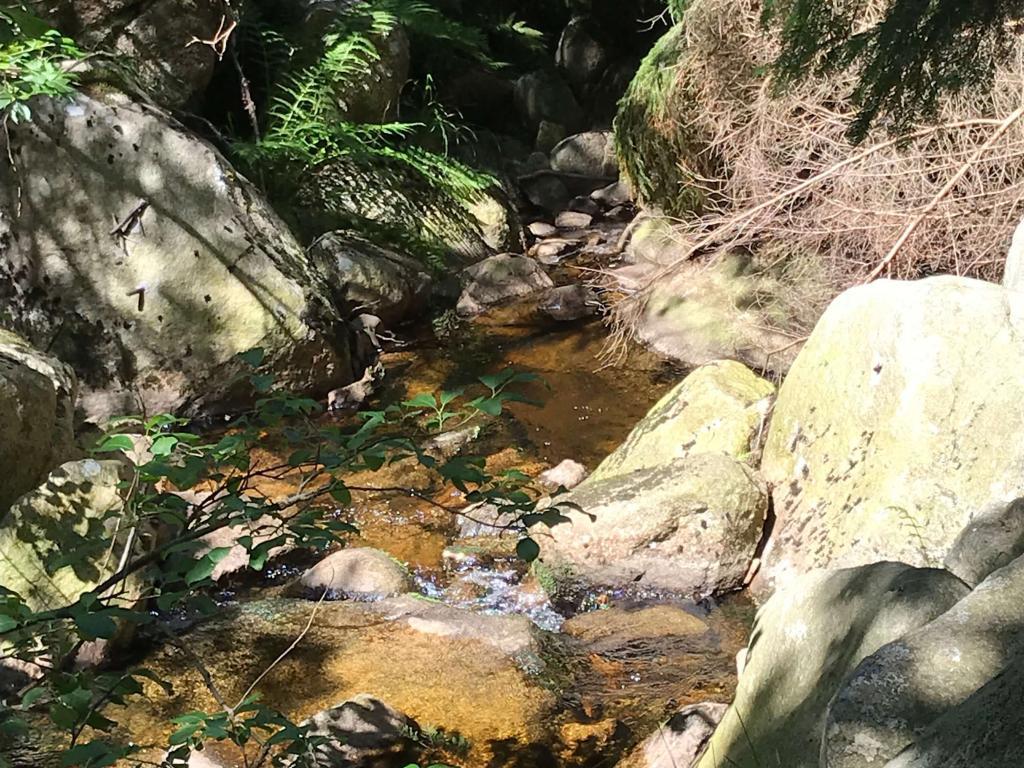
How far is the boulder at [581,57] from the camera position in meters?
14.4

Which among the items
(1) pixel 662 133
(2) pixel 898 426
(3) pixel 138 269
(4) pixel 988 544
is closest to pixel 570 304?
(1) pixel 662 133

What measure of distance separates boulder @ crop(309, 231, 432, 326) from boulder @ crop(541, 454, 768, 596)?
3.45m

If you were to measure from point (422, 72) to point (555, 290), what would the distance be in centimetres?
416

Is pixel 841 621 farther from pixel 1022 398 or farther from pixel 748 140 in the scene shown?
pixel 748 140

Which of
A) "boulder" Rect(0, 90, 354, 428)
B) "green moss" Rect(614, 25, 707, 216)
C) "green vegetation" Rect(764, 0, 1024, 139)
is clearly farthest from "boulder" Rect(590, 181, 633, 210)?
"green vegetation" Rect(764, 0, 1024, 139)

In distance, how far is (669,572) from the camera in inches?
157

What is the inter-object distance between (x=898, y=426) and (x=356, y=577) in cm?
211

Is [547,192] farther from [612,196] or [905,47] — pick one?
[905,47]

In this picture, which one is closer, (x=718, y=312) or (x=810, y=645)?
(x=810, y=645)

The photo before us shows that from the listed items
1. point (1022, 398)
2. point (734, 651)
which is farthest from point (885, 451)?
point (734, 651)

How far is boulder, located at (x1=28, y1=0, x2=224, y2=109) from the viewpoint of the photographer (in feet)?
22.2

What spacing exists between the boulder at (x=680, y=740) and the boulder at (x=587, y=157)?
8787 millimetres

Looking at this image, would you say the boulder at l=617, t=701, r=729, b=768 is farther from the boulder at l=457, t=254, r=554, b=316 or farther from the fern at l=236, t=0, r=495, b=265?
the fern at l=236, t=0, r=495, b=265

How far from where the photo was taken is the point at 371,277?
718 cm
